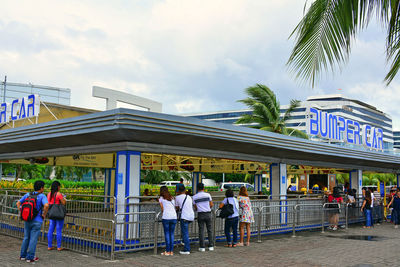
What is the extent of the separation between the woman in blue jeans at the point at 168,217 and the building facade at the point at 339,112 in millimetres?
103918

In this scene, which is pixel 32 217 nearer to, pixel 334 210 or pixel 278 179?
pixel 278 179

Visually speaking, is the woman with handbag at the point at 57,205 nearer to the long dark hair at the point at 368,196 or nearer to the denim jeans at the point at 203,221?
the denim jeans at the point at 203,221

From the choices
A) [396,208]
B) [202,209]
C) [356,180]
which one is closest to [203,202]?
[202,209]

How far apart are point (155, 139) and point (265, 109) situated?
18.7 m

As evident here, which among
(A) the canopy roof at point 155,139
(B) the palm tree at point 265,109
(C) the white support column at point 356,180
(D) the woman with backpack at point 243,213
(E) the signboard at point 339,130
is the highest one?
(B) the palm tree at point 265,109

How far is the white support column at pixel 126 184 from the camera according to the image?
9.67m

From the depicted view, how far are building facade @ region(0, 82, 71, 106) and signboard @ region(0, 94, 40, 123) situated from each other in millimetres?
48734

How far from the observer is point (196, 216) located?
35.8 feet

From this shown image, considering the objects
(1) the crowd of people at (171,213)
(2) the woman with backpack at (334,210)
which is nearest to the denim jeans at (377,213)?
(2) the woman with backpack at (334,210)

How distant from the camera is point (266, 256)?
9.55m

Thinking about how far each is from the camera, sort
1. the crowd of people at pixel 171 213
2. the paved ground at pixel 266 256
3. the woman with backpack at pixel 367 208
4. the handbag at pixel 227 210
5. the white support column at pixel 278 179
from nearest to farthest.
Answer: the crowd of people at pixel 171 213 → the paved ground at pixel 266 256 → the handbag at pixel 227 210 → the white support column at pixel 278 179 → the woman with backpack at pixel 367 208

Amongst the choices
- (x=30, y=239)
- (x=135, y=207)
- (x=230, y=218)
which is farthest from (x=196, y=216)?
(x=30, y=239)

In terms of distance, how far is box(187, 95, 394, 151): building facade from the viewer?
367ft

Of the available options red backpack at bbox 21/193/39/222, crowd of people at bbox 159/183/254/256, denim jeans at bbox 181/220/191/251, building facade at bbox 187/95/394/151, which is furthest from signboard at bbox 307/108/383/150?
building facade at bbox 187/95/394/151
